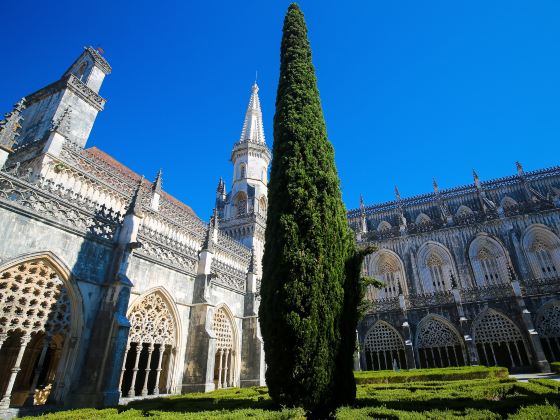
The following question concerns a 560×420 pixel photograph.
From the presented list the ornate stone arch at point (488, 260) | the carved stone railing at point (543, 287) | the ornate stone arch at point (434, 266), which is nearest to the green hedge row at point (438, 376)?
the carved stone railing at point (543, 287)

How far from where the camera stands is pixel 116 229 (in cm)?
1078

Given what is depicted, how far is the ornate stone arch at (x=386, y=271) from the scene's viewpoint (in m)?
30.5

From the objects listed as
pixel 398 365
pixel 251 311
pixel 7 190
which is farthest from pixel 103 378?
pixel 398 365

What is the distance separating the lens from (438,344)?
76.2ft

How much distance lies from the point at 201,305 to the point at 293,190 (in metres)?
7.13

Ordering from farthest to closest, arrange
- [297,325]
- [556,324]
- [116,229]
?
[556,324] < [116,229] < [297,325]

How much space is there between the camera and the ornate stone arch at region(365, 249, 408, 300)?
3047cm

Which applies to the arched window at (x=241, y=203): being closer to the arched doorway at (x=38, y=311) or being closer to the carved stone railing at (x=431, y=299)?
the carved stone railing at (x=431, y=299)

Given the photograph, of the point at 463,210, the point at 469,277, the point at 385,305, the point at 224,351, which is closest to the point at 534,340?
the point at 469,277

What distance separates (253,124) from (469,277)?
26417 millimetres

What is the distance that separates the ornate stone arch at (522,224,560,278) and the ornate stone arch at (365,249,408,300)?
1024cm

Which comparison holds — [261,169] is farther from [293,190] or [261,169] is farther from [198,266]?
[293,190]

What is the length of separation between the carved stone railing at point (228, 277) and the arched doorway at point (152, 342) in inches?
117

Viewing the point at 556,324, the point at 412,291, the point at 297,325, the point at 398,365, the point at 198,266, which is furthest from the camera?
the point at 412,291
